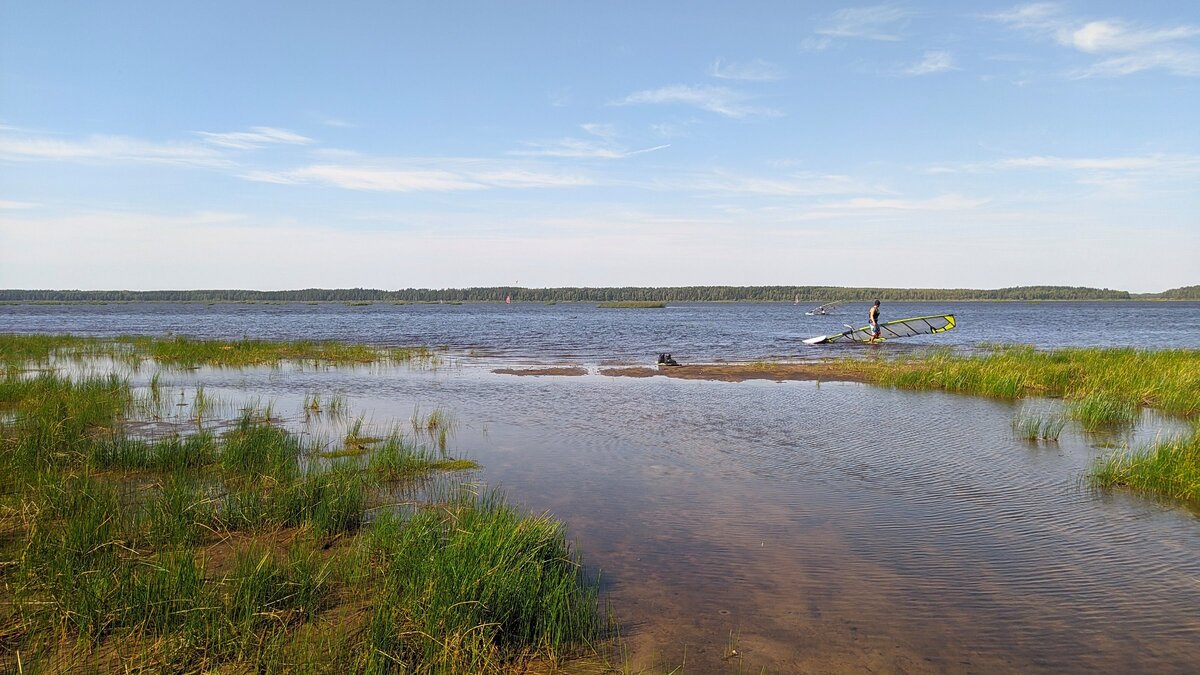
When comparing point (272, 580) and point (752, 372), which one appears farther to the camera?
point (752, 372)

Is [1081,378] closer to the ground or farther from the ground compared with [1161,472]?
farther from the ground

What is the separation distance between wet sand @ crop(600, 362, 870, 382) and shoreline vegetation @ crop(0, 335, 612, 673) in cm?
1498

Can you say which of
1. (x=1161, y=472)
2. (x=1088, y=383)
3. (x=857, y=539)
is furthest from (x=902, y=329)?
(x=857, y=539)

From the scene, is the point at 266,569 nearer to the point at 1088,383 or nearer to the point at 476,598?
the point at 476,598

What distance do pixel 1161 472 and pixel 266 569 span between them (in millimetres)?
10721

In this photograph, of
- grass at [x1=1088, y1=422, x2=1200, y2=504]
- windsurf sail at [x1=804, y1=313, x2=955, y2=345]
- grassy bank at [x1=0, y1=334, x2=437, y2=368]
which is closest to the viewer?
grass at [x1=1088, y1=422, x2=1200, y2=504]

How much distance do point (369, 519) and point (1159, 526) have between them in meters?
8.75

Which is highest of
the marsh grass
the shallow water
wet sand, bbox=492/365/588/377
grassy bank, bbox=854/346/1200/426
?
grassy bank, bbox=854/346/1200/426

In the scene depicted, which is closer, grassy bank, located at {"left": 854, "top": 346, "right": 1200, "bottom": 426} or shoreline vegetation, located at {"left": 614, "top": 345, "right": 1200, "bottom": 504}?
shoreline vegetation, located at {"left": 614, "top": 345, "right": 1200, "bottom": 504}

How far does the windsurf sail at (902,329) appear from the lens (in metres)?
39.4

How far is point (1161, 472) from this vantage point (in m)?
9.58

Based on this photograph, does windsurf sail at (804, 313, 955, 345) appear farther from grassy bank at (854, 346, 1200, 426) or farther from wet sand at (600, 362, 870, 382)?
grassy bank at (854, 346, 1200, 426)

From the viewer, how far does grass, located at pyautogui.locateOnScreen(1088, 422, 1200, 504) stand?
9.30 m

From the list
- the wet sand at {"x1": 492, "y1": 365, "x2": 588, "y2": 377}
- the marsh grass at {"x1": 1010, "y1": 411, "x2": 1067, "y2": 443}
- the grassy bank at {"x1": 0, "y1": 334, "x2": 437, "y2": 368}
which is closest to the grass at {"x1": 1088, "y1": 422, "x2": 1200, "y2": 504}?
the marsh grass at {"x1": 1010, "y1": 411, "x2": 1067, "y2": 443}
